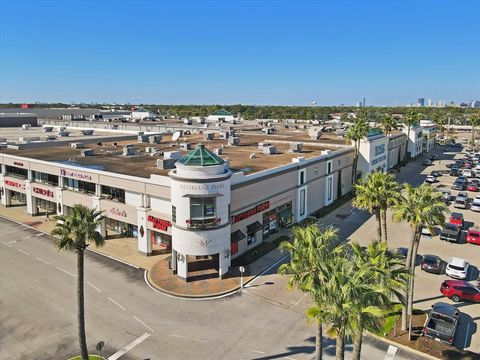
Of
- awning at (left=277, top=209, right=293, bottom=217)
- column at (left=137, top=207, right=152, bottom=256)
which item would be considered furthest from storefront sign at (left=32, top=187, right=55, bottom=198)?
awning at (left=277, top=209, right=293, bottom=217)

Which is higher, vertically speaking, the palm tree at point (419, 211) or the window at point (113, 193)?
the palm tree at point (419, 211)

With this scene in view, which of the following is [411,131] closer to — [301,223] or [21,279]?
[301,223]

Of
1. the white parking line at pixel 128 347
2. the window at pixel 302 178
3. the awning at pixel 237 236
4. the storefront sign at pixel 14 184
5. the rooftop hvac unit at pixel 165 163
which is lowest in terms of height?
the white parking line at pixel 128 347

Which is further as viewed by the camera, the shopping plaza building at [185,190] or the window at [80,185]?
the window at [80,185]

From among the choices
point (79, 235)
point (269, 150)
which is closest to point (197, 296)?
point (79, 235)

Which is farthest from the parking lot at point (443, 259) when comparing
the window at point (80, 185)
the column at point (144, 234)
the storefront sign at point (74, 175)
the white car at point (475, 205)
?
the storefront sign at point (74, 175)

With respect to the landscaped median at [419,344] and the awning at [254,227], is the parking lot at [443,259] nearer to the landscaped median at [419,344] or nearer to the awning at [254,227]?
the landscaped median at [419,344]

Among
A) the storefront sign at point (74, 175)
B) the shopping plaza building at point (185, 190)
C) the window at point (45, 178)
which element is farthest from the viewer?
the window at point (45, 178)
